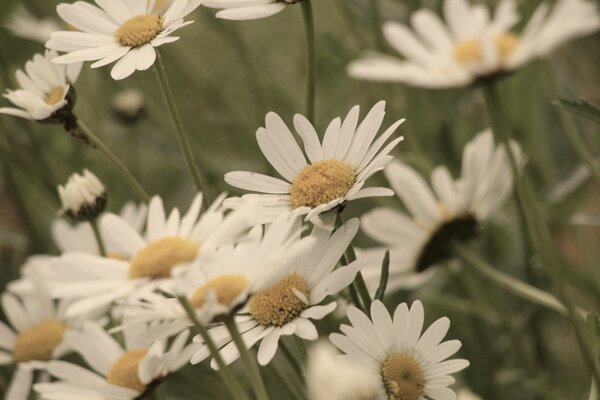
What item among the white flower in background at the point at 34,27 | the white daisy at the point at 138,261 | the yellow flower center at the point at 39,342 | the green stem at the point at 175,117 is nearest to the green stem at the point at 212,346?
the white daisy at the point at 138,261

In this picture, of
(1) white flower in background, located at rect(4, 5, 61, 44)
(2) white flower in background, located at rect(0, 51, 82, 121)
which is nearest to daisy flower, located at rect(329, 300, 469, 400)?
(2) white flower in background, located at rect(0, 51, 82, 121)

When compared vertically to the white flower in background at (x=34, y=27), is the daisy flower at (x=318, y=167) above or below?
below

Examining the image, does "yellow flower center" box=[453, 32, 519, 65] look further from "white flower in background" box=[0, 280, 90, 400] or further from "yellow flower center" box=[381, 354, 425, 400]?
"white flower in background" box=[0, 280, 90, 400]

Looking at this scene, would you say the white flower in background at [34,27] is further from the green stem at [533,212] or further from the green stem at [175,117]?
the green stem at [533,212]

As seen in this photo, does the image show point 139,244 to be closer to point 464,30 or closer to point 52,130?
point 464,30

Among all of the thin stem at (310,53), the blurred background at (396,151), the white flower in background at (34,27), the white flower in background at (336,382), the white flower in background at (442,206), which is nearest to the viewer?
the white flower in background at (336,382)

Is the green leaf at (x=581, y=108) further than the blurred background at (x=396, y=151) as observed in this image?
No

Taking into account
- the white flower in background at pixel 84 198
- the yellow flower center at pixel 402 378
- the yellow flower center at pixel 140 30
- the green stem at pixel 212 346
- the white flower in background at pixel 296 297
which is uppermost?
the yellow flower center at pixel 140 30
